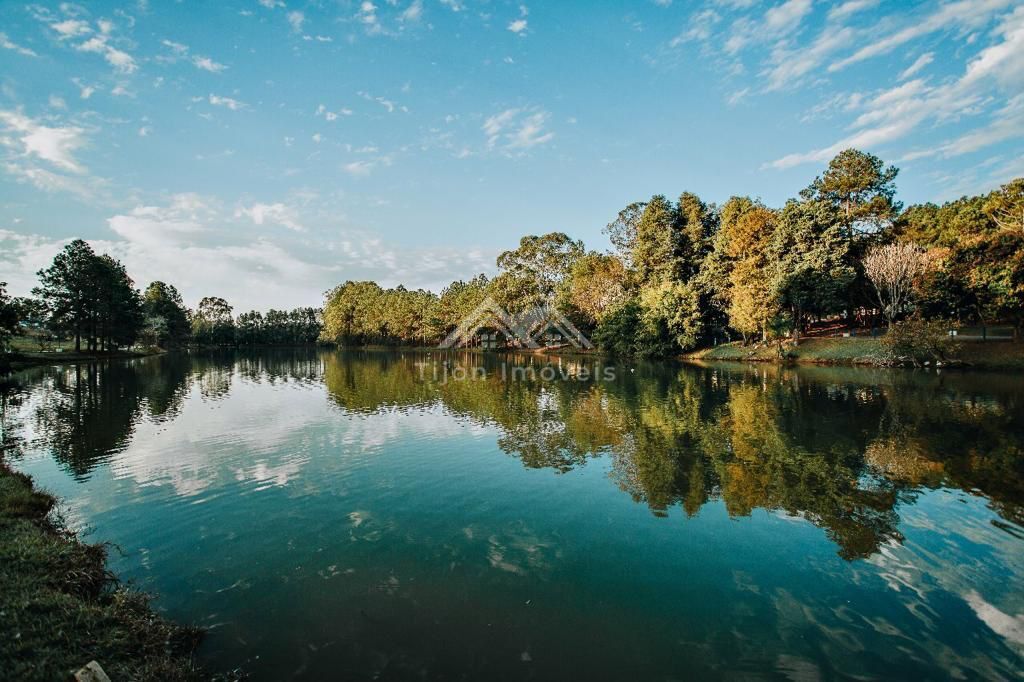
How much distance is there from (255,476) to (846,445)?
19.7 metres

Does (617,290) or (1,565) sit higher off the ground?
(617,290)

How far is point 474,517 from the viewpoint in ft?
35.3

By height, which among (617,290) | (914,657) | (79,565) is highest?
(617,290)

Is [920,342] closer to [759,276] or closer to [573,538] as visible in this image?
[759,276]

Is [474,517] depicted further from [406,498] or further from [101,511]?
[101,511]

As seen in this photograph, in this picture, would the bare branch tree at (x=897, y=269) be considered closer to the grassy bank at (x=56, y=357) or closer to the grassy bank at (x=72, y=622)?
the grassy bank at (x=72, y=622)

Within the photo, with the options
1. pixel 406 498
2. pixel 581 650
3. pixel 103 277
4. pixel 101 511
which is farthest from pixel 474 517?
pixel 103 277

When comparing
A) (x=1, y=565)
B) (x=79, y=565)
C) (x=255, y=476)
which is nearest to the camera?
(x=1, y=565)

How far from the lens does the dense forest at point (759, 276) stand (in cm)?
4481

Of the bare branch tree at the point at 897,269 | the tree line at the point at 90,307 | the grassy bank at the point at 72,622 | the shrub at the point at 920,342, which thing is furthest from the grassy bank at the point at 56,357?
the bare branch tree at the point at 897,269

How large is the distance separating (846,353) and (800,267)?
A: 422 inches

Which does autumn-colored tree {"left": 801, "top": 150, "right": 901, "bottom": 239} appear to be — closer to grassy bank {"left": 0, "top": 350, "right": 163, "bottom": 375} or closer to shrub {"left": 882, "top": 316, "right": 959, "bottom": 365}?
shrub {"left": 882, "top": 316, "right": 959, "bottom": 365}

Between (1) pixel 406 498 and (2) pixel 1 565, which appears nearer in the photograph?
(2) pixel 1 565

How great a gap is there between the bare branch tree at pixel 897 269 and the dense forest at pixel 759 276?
131 millimetres
